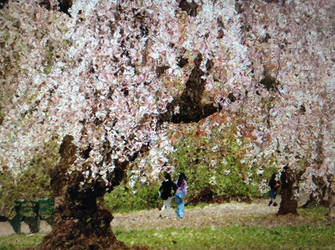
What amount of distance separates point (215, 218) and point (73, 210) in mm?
7245

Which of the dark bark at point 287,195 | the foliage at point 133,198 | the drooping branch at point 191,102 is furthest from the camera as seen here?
the foliage at point 133,198

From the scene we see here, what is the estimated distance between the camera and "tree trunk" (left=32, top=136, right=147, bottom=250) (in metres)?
8.70

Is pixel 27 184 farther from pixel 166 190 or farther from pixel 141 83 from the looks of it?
pixel 141 83

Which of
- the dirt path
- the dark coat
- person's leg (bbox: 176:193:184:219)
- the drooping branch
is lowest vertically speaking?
the dirt path

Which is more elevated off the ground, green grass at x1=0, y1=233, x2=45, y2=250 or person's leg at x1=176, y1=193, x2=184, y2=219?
person's leg at x1=176, y1=193, x2=184, y2=219

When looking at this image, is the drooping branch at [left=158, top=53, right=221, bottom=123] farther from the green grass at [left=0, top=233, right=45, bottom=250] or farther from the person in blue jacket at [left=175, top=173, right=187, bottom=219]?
the person in blue jacket at [left=175, top=173, right=187, bottom=219]

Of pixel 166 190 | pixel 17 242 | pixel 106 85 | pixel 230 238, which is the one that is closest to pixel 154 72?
Result: pixel 106 85

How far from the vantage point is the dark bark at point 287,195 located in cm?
1398

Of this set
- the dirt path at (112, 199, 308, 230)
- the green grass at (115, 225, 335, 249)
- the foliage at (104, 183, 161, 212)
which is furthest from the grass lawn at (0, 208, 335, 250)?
the foliage at (104, 183, 161, 212)

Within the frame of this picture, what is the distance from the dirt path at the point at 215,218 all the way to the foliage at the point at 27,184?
259cm

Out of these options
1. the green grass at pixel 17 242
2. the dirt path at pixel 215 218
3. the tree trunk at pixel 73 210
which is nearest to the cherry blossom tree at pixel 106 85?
the tree trunk at pixel 73 210

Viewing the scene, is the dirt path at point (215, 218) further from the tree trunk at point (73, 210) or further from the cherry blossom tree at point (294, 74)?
the tree trunk at point (73, 210)

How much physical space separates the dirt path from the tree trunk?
4.97m

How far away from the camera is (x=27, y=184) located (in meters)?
15.1
